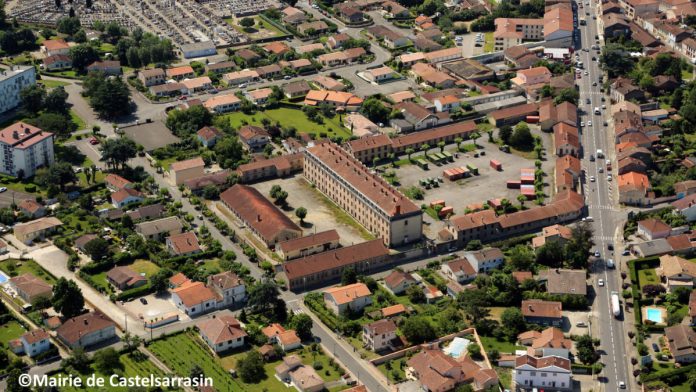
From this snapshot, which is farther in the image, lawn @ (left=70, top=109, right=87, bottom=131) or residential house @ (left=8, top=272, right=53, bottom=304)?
lawn @ (left=70, top=109, right=87, bottom=131)

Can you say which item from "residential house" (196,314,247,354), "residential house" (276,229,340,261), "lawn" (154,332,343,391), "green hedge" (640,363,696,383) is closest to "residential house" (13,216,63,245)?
"residential house" (276,229,340,261)

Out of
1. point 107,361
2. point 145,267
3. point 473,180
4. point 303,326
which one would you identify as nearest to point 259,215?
point 145,267

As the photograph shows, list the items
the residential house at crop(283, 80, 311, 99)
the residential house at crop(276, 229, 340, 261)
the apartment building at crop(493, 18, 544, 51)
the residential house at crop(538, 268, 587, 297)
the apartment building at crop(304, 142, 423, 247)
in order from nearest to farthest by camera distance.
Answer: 1. the residential house at crop(538, 268, 587, 297)
2. the residential house at crop(276, 229, 340, 261)
3. the apartment building at crop(304, 142, 423, 247)
4. the residential house at crop(283, 80, 311, 99)
5. the apartment building at crop(493, 18, 544, 51)

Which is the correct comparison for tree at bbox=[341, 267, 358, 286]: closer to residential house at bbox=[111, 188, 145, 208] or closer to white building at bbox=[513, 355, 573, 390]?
white building at bbox=[513, 355, 573, 390]

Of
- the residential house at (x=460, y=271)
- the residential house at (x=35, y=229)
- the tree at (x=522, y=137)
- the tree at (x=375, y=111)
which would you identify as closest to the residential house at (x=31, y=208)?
the residential house at (x=35, y=229)

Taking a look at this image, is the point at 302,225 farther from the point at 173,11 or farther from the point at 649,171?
the point at 173,11

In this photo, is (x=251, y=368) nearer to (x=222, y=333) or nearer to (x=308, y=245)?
(x=222, y=333)

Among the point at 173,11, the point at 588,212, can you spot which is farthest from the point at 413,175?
the point at 173,11
